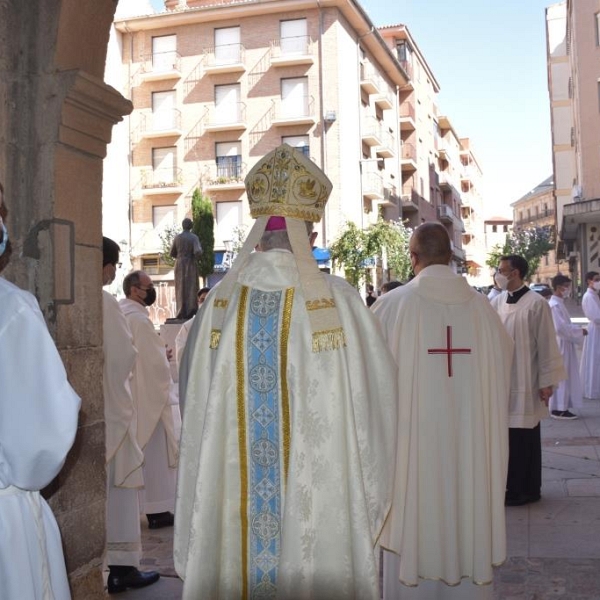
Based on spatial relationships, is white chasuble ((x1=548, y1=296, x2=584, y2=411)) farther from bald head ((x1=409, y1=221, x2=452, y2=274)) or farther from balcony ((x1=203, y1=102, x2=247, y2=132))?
balcony ((x1=203, y1=102, x2=247, y2=132))

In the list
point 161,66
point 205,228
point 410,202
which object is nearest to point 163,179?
point 161,66

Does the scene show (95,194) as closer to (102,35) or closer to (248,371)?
(102,35)

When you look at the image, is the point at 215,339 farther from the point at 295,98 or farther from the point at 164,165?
the point at 164,165

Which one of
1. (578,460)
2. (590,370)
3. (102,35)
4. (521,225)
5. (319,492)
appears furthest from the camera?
(521,225)

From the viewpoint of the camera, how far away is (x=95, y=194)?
14.0 ft

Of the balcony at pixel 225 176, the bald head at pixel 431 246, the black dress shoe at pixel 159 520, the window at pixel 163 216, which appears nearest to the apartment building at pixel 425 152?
the balcony at pixel 225 176

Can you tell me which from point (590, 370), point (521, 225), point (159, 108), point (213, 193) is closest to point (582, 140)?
point (213, 193)

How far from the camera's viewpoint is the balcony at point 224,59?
3438cm

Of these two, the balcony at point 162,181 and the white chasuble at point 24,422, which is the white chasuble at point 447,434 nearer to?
the white chasuble at point 24,422

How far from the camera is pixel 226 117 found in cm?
3497

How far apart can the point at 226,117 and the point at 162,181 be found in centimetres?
389

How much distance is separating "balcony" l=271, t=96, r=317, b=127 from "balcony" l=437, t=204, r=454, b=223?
76.6 feet

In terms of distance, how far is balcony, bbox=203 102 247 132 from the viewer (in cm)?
3447

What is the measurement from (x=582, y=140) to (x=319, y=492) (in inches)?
1211
